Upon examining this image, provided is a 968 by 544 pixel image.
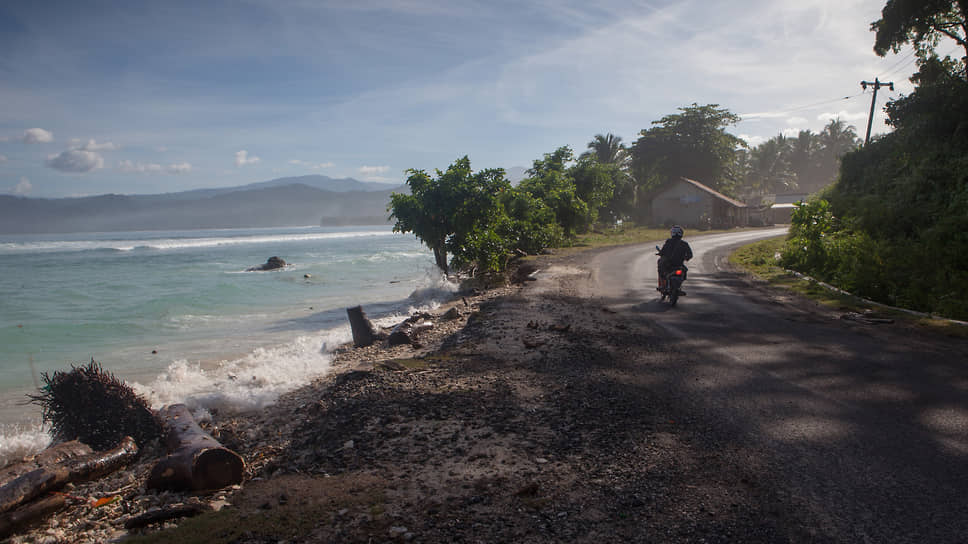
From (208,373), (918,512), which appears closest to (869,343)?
(918,512)

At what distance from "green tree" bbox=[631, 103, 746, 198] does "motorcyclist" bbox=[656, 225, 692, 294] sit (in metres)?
52.7

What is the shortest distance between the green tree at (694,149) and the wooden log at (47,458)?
6217 cm

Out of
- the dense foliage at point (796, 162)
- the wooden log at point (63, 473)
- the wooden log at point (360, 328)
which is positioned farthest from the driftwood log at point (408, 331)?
the dense foliage at point (796, 162)

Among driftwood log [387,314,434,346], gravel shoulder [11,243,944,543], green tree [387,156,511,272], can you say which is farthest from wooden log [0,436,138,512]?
green tree [387,156,511,272]

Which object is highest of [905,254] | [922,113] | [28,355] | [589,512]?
[922,113]

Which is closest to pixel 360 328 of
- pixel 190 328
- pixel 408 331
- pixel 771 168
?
pixel 408 331

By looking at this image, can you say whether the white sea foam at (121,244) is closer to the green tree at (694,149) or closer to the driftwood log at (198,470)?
the green tree at (694,149)

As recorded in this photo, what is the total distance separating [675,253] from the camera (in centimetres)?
1202

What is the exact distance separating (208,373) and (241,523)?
7588 mm

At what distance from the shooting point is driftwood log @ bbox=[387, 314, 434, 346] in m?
10.5

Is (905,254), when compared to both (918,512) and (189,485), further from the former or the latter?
(189,485)

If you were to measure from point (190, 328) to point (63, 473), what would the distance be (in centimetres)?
1142

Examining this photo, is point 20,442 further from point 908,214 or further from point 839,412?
point 908,214

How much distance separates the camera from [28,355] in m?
12.8
